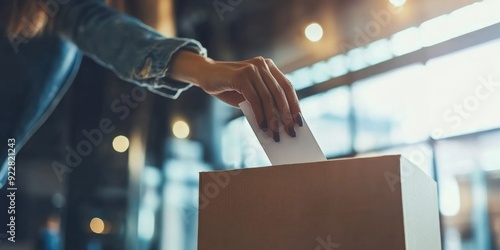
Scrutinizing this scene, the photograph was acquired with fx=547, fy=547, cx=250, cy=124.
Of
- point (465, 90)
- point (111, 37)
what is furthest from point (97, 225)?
point (465, 90)

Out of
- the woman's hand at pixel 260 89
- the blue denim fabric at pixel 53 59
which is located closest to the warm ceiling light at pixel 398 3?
the blue denim fabric at pixel 53 59

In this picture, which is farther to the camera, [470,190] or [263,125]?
[470,190]

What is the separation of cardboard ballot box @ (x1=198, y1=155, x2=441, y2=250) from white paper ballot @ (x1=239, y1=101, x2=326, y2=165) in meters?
0.07

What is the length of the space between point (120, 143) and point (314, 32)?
0.94m

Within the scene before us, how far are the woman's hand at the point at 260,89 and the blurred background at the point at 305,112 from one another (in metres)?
1.09

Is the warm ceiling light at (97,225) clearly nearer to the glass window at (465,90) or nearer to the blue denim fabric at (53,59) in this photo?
the blue denim fabric at (53,59)

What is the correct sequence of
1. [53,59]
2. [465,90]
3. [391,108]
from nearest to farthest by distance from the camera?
[53,59] → [465,90] → [391,108]

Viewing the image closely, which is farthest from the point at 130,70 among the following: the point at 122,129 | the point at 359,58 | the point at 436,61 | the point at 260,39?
the point at 436,61

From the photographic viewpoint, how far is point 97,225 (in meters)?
1.97

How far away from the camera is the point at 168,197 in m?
2.23

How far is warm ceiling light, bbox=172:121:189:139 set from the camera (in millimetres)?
2291

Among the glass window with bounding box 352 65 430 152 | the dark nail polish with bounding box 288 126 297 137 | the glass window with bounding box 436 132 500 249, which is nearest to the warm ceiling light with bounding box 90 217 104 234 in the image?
the glass window with bounding box 352 65 430 152

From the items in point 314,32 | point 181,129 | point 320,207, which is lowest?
point 320,207

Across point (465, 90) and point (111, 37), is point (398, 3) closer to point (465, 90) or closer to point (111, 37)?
point (465, 90)
